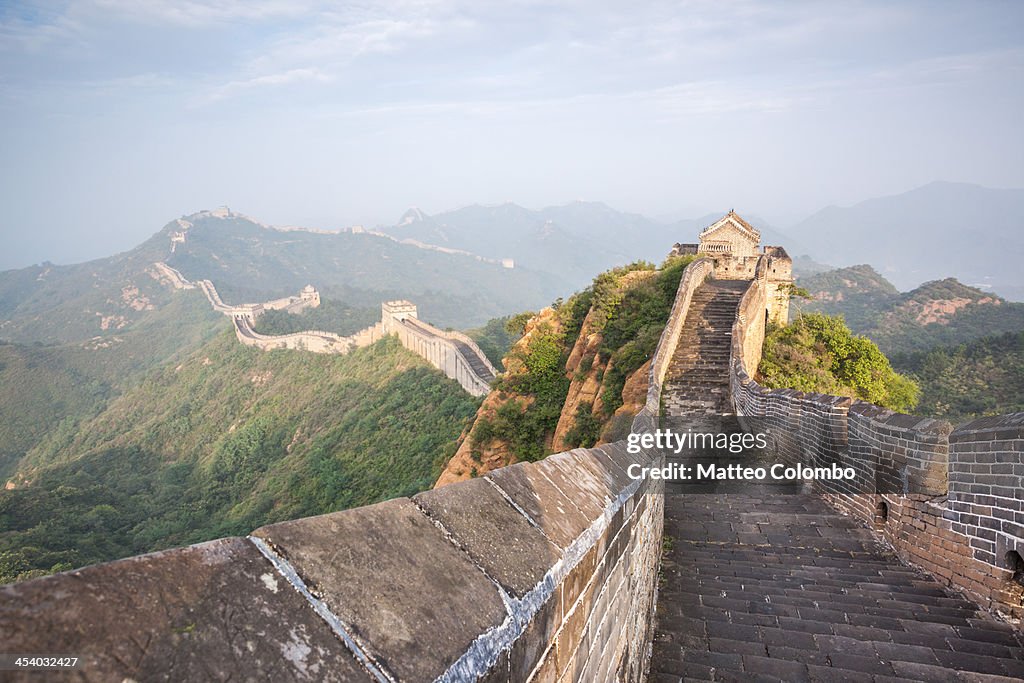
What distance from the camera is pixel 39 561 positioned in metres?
23.5

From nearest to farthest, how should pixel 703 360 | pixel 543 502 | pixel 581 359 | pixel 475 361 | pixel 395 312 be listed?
pixel 543 502
pixel 703 360
pixel 581 359
pixel 475 361
pixel 395 312

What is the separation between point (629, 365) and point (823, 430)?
20.8 ft

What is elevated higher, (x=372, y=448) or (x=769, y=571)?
(x=769, y=571)

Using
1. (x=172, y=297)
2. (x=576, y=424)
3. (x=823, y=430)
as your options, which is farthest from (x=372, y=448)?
(x=172, y=297)

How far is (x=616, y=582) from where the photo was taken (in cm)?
269

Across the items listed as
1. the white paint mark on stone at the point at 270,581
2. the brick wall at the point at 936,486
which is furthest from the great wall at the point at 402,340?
the white paint mark on stone at the point at 270,581

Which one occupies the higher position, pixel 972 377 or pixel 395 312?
pixel 395 312

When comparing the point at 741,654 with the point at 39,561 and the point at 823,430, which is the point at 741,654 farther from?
the point at 39,561

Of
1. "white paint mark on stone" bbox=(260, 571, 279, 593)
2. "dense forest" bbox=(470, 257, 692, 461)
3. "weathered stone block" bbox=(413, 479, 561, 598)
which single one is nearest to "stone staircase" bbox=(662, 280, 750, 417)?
"dense forest" bbox=(470, 257, 692, 461)

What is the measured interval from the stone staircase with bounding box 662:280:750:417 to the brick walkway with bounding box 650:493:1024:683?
5.63m

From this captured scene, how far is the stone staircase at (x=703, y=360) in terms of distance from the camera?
11539mm

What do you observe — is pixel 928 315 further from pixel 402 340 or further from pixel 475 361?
pixel 402 340

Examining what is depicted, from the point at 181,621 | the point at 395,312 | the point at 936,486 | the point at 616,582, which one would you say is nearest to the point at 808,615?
the point at 936,486

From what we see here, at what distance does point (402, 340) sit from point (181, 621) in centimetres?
4648
